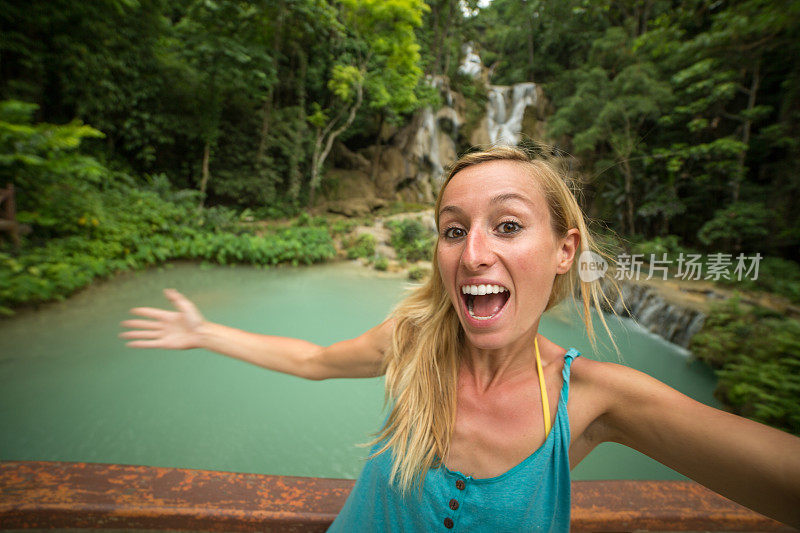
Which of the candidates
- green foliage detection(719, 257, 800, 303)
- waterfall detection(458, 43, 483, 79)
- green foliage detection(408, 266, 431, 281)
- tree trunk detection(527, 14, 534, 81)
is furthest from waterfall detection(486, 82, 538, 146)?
green foliage detection(719, 257, 800, 303)

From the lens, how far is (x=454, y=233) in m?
0.84

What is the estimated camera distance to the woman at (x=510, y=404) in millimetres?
672

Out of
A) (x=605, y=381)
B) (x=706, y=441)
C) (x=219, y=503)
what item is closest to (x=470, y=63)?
(x=605, y=381)

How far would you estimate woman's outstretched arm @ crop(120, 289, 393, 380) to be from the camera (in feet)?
3.59

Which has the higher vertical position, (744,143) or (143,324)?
(744,143)

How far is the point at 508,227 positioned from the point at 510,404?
44cm

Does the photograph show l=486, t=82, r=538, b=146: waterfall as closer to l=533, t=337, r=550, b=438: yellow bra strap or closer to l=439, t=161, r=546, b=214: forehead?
l=439, t=161, r=546, b=214: forehead

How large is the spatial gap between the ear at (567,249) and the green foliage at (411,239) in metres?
8.73

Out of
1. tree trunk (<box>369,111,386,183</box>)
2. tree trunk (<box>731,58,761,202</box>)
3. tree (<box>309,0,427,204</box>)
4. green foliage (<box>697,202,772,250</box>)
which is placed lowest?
green foliage (<box>697,202,772,250</box>)

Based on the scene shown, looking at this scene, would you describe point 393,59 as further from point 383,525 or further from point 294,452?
point 383,525

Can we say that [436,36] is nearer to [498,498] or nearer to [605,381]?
[605,381]

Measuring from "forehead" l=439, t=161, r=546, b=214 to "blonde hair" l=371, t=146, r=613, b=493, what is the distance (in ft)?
0.08

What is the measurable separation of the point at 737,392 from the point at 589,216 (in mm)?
2010

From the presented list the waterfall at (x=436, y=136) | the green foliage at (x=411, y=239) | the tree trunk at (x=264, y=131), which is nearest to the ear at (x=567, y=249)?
the green foliage at (x=411, y=239)
